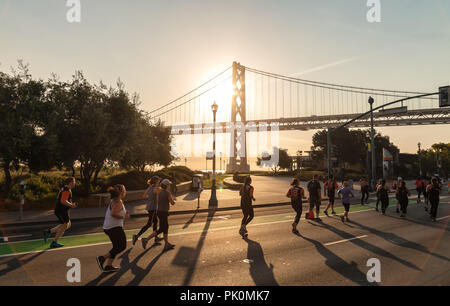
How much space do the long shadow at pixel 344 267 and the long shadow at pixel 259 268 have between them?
4.57ft

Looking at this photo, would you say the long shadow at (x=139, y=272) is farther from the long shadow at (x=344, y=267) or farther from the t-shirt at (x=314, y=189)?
the t-shirt at (x=314, y=189)

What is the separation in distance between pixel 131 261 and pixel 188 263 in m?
1.31

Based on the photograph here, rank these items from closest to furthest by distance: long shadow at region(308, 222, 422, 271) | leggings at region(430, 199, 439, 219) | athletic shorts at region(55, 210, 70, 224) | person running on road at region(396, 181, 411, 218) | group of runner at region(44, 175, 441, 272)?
1. group of runner at region(44, 175, 441, 272)
2. long shadow at region(308, 222, 422, 271)
3. athletic shorts at region(55, 210, 70, 224)
4. leggings at region(430, 199, 439, 219)
5. person running on road at region(396, 181, 411, 218)

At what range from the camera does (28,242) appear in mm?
8781

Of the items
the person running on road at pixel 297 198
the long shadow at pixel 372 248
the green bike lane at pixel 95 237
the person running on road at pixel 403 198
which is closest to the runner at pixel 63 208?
the green bike lane at pixel 95 237

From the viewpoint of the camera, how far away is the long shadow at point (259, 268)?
18.6 ft

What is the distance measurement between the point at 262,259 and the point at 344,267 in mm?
1764

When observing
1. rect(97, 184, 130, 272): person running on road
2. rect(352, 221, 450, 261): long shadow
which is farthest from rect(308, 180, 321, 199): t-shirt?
rect(97, 184, 130, 272): person running on road

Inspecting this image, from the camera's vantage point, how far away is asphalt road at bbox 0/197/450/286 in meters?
5.77

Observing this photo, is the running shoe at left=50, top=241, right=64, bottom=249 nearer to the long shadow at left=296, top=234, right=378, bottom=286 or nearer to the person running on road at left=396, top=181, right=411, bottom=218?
the long shadow at left=296, top=234, right=378, bottom=286

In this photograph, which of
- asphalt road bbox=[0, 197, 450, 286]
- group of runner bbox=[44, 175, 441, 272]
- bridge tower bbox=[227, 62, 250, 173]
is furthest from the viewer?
bridge tower bbox=[227, 62, 250, 173]

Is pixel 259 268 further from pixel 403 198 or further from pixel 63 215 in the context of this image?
pixel 403 198
